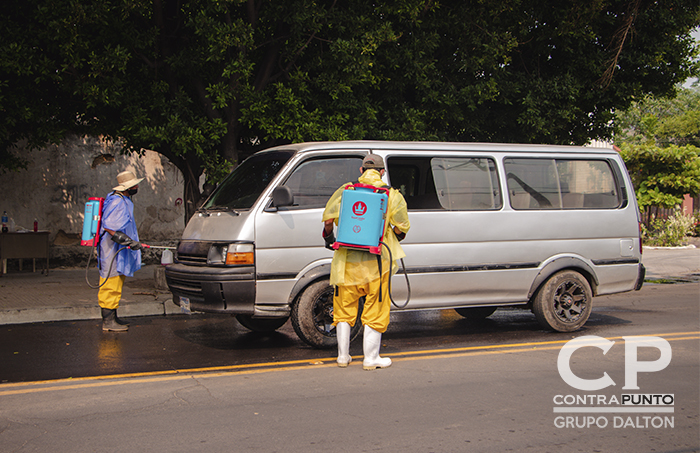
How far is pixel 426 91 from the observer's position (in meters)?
10.7

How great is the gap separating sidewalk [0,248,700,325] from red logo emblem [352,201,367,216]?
475 cm

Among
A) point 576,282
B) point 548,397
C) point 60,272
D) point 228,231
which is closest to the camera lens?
point 548,397

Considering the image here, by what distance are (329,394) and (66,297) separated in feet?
20.0

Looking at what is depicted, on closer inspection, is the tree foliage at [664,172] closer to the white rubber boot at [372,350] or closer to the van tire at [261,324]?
the van tire at [261,324]

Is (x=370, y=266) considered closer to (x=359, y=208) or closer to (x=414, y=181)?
(x=359, y=208)

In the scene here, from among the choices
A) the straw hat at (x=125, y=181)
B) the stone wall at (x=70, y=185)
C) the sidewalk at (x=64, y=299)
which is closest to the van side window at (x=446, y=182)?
the straw hat at (x=125, y=181)

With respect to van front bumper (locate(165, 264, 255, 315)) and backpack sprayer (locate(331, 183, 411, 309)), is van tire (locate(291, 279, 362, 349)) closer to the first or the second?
van front bumper (locate(165, 264, 255, 315))

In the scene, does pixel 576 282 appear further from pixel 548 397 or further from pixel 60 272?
pixel 60 272

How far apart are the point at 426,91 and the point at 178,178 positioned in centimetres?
661

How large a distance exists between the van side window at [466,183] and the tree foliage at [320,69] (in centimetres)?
280

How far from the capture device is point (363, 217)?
5.50m

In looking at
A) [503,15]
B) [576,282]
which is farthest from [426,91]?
[576,282]

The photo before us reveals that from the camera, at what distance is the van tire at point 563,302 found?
7.50 m

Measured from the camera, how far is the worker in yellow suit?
5.70m
